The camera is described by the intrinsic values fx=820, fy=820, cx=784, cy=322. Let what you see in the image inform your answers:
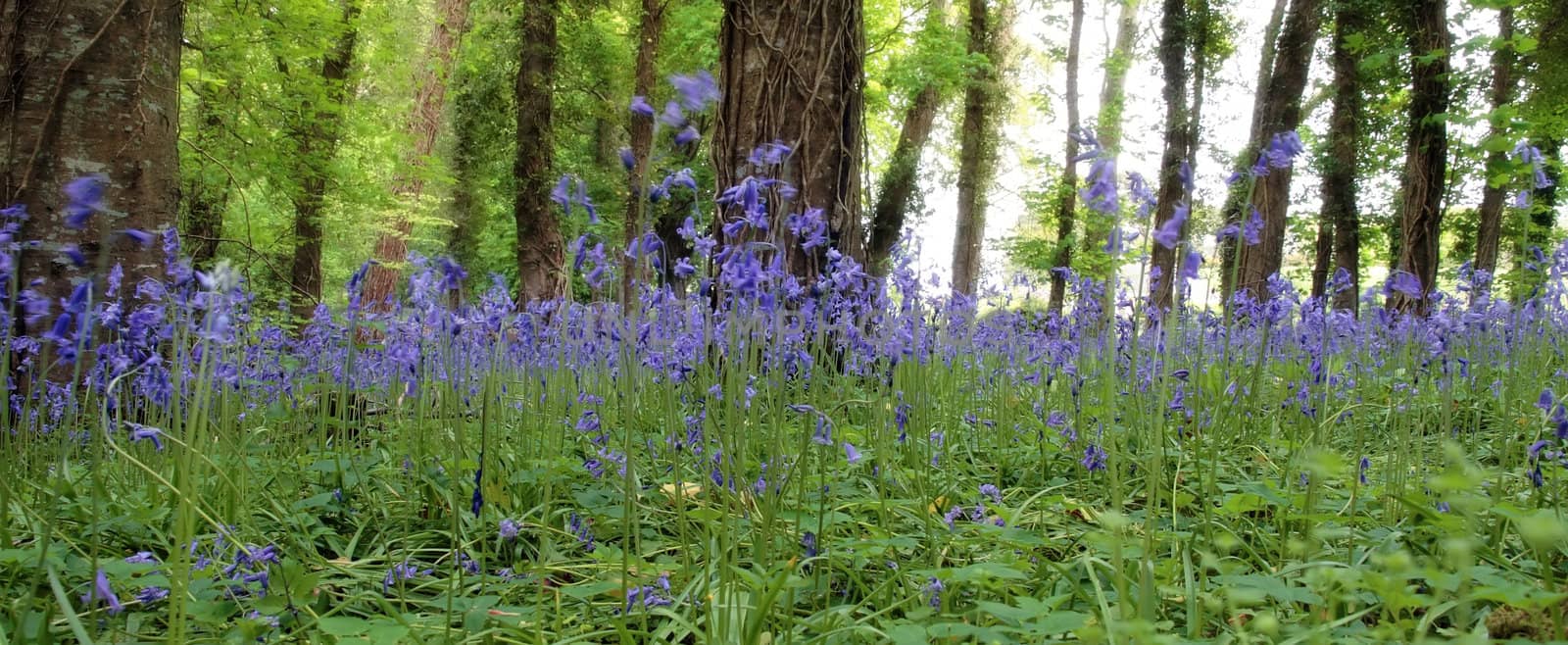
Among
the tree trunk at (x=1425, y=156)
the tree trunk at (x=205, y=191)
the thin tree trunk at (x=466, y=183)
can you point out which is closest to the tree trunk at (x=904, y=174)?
the thin tree trunk at (x=466, y=183)

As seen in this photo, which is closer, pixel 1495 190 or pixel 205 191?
pixel 205 191

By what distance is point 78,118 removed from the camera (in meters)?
3.32

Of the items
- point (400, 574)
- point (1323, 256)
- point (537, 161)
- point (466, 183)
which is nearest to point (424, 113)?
point (466, 183)

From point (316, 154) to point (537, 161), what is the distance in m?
3.91

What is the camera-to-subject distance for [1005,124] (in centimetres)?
1712

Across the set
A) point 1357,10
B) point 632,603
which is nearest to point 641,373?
point 632,603

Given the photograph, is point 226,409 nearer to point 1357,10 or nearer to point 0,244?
point 0,244

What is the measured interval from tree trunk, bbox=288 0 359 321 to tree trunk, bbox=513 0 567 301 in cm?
236

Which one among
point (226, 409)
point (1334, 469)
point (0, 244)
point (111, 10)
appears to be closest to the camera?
point (1334, 469)

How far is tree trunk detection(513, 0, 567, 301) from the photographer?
455 inches

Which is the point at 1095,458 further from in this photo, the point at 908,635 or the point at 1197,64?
the point at 1197,64

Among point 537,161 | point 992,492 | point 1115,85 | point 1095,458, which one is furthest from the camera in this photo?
point 1115,85

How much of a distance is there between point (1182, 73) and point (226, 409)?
41.6 ft

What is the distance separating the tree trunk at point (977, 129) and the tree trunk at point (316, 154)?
1060 cm
